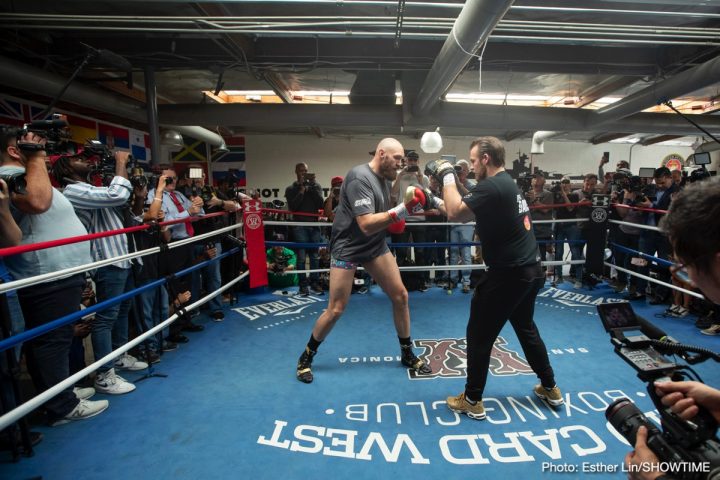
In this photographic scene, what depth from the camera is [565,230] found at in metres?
5.19

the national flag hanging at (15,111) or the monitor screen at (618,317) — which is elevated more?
the national flag hanging at (15,111)

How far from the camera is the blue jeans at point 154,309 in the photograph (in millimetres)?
2859

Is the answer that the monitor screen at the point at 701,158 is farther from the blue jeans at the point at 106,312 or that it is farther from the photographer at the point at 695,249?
the blue jeans at the point at 106,312

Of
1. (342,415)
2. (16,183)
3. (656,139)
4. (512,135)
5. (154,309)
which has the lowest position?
(342,415)

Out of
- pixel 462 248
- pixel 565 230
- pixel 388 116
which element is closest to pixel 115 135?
pixel 388 116

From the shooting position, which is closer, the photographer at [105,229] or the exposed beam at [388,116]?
the photographer at [105,229]

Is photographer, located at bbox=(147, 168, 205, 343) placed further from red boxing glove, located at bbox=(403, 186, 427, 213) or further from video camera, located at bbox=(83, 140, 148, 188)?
red boxing glove, located at bbox=(403, 186, 427, 213)

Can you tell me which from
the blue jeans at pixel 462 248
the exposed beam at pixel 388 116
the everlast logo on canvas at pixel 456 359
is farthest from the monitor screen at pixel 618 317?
the exposed beam at pixel 388 116

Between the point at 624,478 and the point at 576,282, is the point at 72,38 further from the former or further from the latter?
the point at 576,282

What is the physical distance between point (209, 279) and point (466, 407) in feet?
10.1

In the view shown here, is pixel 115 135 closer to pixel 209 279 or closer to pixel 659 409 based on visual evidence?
pixel 209 279

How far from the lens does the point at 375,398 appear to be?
7.39 feet

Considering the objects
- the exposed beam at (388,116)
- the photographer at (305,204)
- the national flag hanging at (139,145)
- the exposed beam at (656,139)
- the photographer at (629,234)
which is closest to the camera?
the photographer at (629,234)

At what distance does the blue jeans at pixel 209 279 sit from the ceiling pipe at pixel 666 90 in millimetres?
4379
